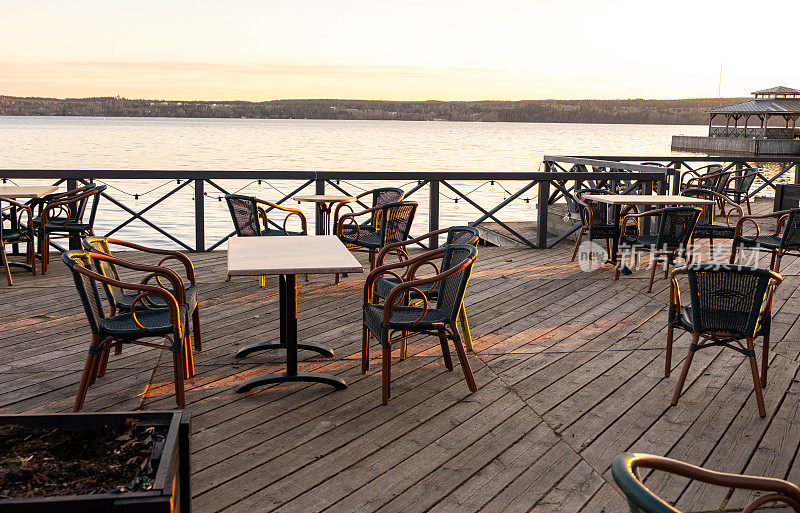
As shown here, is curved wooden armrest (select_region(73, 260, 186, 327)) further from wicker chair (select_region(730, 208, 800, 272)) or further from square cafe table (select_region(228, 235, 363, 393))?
wicker chair (select_region(730, 208, 800, 272))

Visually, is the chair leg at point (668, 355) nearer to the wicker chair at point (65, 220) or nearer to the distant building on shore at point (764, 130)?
the wicker chair at point (65, 220)

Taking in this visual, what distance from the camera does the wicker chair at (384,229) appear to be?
5609mm

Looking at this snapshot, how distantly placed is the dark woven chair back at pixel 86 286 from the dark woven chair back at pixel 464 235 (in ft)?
5.85

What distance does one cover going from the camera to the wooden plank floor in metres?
2.54

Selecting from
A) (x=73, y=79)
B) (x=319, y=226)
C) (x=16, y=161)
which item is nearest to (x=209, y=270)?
(x=319, y=226)

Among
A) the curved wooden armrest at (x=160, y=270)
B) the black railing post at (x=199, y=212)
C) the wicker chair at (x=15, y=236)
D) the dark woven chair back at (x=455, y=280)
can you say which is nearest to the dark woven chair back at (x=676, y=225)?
the dark woven chair back at (x=455, y=280)

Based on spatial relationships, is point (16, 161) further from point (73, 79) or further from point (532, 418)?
point (532, 418)

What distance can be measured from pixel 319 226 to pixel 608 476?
5.31 m

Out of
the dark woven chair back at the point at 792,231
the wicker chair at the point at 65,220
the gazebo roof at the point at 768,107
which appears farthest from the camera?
the gazebo roof at the point at 768,107

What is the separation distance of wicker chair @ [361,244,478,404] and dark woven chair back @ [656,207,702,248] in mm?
2617

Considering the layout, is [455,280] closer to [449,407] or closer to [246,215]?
[449,407]

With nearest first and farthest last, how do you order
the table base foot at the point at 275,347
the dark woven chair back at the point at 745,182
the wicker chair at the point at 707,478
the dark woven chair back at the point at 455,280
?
1. the wicker chair at the point at 707,478
2. the dark woven chair back at the point at 455,280
3. the table base foot at the point at 275,347
4. the dark woven chair back at the point at 745,182


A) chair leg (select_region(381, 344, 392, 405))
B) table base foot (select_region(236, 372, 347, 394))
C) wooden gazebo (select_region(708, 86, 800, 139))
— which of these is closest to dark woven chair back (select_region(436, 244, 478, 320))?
chair leg (select_region(381, 344, 392, 405))

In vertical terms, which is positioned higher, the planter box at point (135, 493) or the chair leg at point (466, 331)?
the planter box at point (135, 493)
